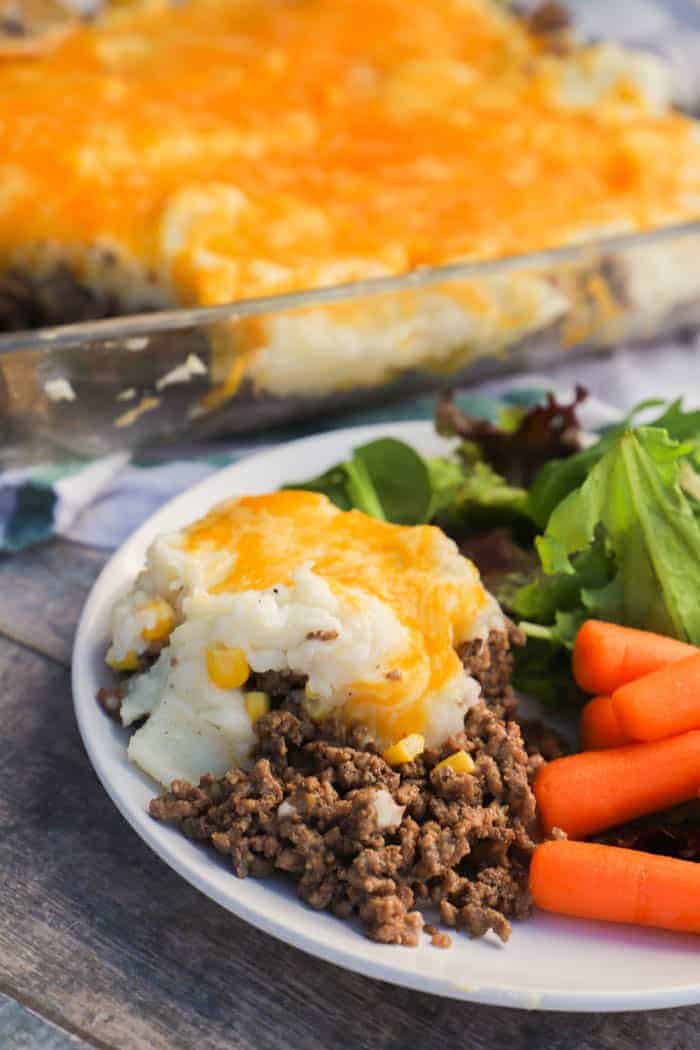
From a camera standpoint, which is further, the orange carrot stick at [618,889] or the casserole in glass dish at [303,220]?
the casserole in glass dish at [303,220]

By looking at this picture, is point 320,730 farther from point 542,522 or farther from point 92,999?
point 542,522

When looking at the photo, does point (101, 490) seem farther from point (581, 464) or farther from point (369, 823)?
point (369, 823)

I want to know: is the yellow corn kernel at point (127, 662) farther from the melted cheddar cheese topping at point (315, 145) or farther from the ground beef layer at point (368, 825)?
the melted cheddar cheese topping at point (315, 145)

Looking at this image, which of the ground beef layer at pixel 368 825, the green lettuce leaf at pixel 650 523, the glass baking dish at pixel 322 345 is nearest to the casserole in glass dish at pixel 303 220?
the glass baking dish at pixel 322 345

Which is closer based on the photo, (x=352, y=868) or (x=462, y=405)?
(x=352, y=868)

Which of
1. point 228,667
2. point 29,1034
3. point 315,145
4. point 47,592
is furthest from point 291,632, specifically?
point 315,145

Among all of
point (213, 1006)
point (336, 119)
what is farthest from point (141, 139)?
point (213, 1006)

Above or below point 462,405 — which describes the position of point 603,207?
above
